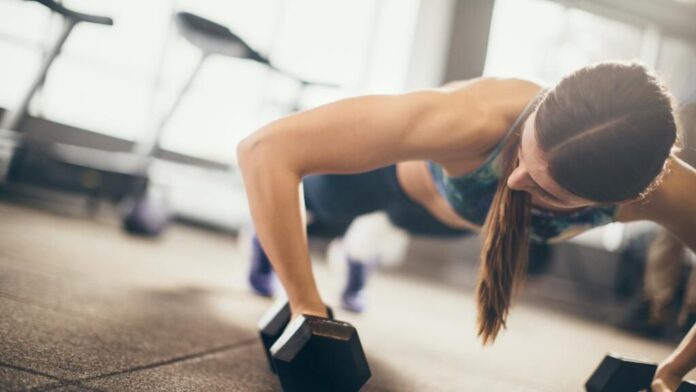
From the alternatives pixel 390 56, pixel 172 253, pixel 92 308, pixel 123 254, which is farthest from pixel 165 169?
pixel 390 56

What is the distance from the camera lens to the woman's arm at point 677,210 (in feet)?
2.86

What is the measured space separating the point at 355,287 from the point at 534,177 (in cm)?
103

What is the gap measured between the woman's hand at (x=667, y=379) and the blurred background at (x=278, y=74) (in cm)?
204

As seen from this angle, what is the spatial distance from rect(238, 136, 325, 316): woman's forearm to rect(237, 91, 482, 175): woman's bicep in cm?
2

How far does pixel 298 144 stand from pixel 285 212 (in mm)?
104

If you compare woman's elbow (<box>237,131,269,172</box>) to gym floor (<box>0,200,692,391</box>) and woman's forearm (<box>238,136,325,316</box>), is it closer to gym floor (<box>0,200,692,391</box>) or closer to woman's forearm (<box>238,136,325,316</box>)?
woman's forearm (<box>238,136,325,316</box>)

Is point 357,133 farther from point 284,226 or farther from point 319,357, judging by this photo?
point 319,357

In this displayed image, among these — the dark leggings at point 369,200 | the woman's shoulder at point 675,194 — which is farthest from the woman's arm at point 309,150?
the dark leggings at point 369,200

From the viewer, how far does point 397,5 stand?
12.9 feet

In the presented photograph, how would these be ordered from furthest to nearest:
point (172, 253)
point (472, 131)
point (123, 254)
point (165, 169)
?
point (165, 169) < point (172, 253) < point (123, 254) < point (472, 131)

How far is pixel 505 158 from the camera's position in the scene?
34.4 inches

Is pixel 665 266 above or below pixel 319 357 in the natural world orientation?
below

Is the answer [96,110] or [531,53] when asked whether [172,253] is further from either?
[531,53]

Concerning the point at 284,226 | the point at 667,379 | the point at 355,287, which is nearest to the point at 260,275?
the point at 355,287
